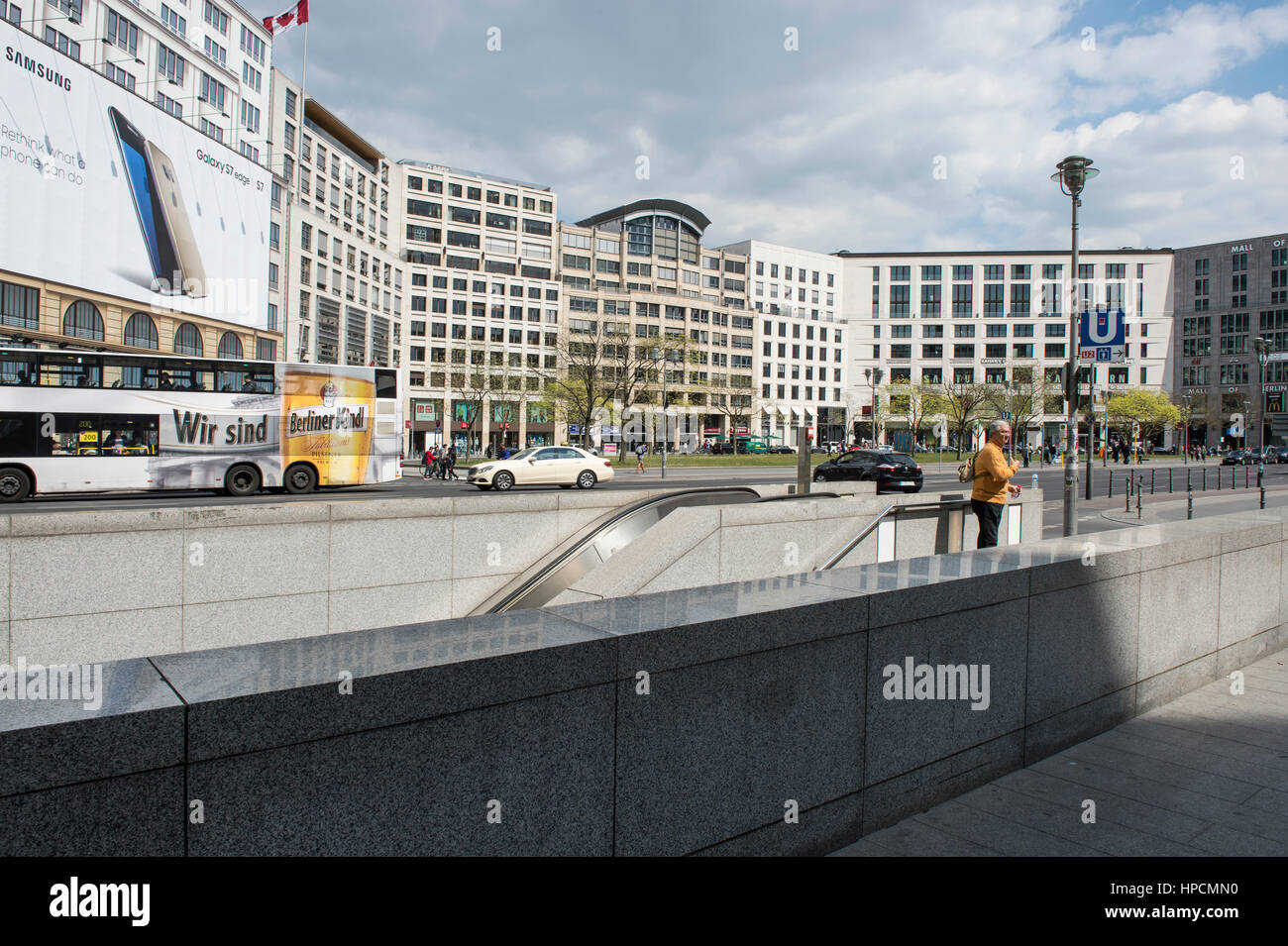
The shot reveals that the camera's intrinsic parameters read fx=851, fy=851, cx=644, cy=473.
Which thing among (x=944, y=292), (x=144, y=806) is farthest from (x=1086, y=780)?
(x=944, y=292)

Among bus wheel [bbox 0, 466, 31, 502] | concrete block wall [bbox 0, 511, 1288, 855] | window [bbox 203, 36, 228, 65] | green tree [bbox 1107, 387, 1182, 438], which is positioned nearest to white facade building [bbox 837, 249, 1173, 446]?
green tree [bbox 1107, 387, 1182, 438]

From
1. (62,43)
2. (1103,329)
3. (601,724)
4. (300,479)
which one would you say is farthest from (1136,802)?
(62,43)

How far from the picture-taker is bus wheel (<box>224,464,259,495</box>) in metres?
24.4

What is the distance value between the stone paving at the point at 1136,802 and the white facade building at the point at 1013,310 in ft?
346

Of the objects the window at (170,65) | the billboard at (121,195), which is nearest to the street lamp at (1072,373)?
the billboard at (121,195)

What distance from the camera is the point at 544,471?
32.2 m

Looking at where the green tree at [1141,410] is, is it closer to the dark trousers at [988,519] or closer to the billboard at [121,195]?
the billboard at [121,195]

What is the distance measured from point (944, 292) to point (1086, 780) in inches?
4581

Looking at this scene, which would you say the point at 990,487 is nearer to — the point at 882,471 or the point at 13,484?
the point at 13,484

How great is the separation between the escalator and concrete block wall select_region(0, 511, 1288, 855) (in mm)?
5564

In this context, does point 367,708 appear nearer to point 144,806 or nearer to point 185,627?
point 144,806

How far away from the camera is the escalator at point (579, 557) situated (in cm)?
974

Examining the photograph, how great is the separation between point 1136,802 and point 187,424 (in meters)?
24.7

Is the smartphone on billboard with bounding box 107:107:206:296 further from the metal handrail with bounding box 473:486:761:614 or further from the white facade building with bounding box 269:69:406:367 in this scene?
the metal handrail with bounding box 473:486:761:614
